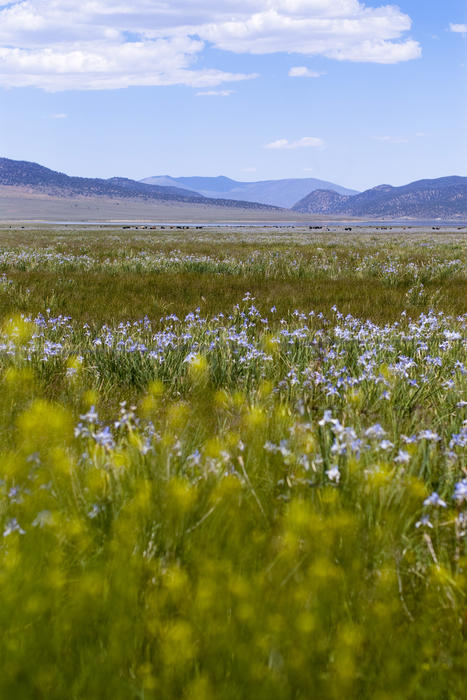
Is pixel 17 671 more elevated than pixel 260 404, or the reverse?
pixel 260 404

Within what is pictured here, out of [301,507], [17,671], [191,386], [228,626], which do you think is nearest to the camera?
[17,671]

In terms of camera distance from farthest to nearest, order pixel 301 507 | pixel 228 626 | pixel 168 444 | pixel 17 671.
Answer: pixel 168 444 → pixel 301 507 → pixel 228 626 → pixel 17 671

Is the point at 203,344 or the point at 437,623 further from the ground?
the point at 203,344

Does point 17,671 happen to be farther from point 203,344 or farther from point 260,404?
point 203,344

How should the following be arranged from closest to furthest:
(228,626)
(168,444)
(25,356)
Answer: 1. (228,626)
2. (168,444)
3. (25,356)

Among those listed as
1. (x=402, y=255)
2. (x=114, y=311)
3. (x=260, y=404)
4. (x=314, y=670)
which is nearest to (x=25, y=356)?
(x=260, y=404)

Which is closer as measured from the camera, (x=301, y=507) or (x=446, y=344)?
(x=301, y=507)

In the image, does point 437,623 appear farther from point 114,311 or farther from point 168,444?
point 114,311

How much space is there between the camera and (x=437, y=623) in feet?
6.62

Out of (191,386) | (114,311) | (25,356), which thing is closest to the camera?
(191,386)

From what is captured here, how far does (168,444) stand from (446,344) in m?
3.52

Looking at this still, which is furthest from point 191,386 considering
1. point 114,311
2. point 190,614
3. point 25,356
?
point 114,311

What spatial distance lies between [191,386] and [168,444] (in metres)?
2.02

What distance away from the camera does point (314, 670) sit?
1.84 metres
